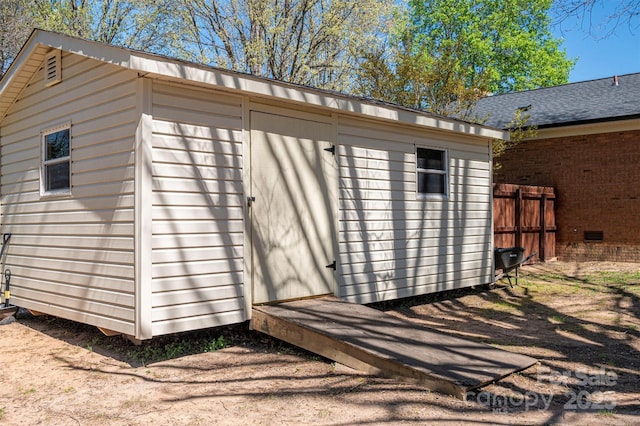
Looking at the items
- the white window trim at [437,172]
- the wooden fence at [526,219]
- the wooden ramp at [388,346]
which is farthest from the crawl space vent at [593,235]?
the wooden ramp at [388,346]

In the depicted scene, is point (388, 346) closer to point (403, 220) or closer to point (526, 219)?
point (403, 220)

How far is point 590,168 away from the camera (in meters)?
13.3

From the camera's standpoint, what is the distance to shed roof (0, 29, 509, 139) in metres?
4.96

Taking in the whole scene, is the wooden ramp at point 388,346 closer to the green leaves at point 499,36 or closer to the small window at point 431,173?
the small window at point 431,173

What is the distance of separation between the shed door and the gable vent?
2.48 metres

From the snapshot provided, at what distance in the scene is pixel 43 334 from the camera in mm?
6539

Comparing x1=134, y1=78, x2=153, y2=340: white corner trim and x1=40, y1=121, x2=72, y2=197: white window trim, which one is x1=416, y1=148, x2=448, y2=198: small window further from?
x1=40, y1=121, x2=72, y2=197: white window trim

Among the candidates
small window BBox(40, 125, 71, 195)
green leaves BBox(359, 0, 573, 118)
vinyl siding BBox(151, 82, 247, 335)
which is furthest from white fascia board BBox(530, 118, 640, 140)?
green leaves BBox(359, 0, 573, 118)

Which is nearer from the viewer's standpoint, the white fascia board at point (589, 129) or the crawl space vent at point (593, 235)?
the white fascia board at point (589, 129)

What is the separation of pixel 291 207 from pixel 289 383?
7.61 ft

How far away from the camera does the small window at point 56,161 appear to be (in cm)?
617

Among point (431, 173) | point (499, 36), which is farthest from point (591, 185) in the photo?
point (499, 36)

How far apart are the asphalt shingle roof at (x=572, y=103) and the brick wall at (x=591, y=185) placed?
52 cm

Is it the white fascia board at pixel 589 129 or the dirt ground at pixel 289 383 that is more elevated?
the white fascia board at pixel 589 129
